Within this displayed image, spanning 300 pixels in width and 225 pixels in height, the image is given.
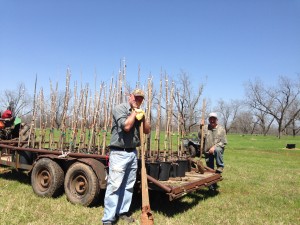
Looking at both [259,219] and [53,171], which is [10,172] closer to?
[53,171]

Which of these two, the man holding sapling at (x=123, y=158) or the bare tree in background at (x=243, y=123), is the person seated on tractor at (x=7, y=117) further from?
the bare tree in background at (x=243, y=123)

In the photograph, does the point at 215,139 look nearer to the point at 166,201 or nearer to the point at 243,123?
the point at 166,201

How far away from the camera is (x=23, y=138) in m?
7.14

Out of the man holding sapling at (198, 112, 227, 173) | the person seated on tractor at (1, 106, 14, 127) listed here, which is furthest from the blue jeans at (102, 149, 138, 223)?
the person seated on tractor at (1, 106, 14, 127)

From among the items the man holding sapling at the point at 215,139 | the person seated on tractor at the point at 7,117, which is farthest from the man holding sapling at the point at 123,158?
the person seated on tractor at the point at 7,117

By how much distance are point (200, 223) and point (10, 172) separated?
17.0 ft

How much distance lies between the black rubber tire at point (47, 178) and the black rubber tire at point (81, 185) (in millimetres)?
207

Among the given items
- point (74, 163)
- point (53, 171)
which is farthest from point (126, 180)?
point (53, 171)

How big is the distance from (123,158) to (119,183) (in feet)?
1.09

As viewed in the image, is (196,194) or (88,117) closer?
(196,194)

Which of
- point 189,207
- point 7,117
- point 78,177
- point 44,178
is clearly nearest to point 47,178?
point 44,178

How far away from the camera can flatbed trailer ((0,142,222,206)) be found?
4430mm

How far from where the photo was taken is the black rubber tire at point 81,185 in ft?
14.6

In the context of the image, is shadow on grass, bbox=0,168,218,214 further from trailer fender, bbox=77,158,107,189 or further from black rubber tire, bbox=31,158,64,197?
black rubber tire, bbox=31,158,64,197
